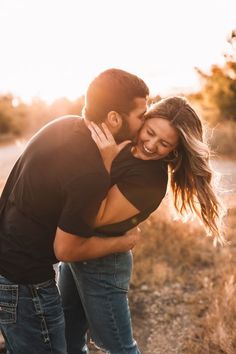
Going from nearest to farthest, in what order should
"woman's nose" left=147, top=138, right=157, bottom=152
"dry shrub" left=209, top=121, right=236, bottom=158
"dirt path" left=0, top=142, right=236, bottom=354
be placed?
"woman's nose" left=147, top=138, right=157, bottom=152 < "dirt path" left=0, top=142, right=236, bottom=354 < "dry shrub" left=209, top=121, right=236, bottom=158

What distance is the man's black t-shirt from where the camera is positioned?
2.00 m

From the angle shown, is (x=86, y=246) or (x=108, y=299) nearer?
(x=86, y=246)

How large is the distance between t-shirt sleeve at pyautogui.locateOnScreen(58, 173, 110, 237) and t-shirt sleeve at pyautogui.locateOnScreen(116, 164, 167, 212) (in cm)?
31

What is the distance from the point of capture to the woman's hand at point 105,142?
85.7 inches

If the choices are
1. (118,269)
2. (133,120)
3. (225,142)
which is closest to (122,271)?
(118,269)

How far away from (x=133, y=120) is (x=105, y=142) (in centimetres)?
25

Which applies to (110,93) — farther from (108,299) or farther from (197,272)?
(197,272)

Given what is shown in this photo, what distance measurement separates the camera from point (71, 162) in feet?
6.68

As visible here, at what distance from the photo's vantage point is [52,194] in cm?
209

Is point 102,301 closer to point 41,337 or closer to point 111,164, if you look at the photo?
point 41,337

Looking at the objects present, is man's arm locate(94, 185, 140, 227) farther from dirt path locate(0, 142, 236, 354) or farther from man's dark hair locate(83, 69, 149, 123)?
dirt path locate(0, 142, 236, 354)

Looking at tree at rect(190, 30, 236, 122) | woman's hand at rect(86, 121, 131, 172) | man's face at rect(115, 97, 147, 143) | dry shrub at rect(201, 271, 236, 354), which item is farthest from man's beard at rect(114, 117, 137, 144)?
tree at rect(190, 30, 236, 122)

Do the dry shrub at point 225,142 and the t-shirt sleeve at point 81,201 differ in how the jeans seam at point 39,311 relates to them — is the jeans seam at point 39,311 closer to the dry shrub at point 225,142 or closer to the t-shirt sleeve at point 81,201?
the t-shirt sleeve at point 81,201

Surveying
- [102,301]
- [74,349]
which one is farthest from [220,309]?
[102,301]
